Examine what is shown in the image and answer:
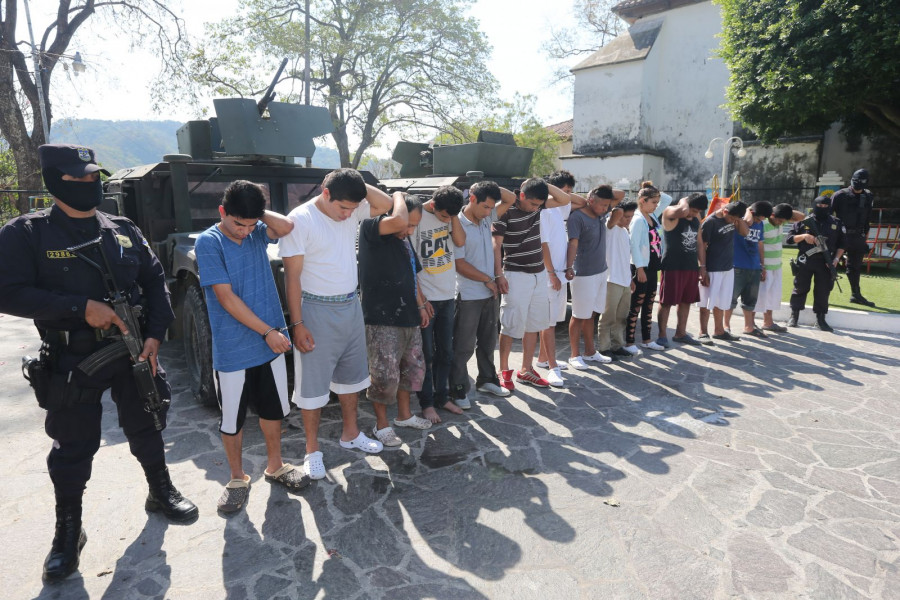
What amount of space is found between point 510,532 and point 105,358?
2.06 metres

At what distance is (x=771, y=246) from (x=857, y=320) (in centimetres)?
165

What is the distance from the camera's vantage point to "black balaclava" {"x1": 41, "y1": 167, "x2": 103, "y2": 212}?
2394 millimetres

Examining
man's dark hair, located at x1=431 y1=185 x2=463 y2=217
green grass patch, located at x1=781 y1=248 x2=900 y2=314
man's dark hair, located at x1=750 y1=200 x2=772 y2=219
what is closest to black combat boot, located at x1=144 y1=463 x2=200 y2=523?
A: man's dark hair, located at x1=431 y1=185 x2=463 y2=217

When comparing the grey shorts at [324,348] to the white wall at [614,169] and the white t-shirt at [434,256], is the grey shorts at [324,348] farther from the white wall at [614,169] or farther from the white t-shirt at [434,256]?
the white wall at [614,169]

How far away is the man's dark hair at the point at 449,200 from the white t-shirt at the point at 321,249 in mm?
768

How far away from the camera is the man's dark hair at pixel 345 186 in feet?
9.73

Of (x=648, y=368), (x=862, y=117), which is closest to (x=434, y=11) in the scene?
(x=862, y=117)

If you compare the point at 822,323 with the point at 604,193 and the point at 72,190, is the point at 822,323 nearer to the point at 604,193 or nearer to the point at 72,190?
the point at 604,193

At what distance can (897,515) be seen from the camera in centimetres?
291

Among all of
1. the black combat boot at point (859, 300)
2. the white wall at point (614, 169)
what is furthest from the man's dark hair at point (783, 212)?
the white wall at point (614, 169)

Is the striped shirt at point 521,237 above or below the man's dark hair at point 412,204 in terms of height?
below

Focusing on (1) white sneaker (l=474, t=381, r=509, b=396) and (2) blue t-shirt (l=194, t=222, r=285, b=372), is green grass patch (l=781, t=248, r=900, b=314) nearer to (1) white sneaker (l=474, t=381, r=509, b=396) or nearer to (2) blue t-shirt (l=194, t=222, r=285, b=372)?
(1) white sneaker (l=474, t=381, r=509, b=396)

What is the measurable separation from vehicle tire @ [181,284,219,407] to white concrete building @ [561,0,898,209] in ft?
62.3

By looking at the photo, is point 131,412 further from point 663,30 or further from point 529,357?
point 663,30
